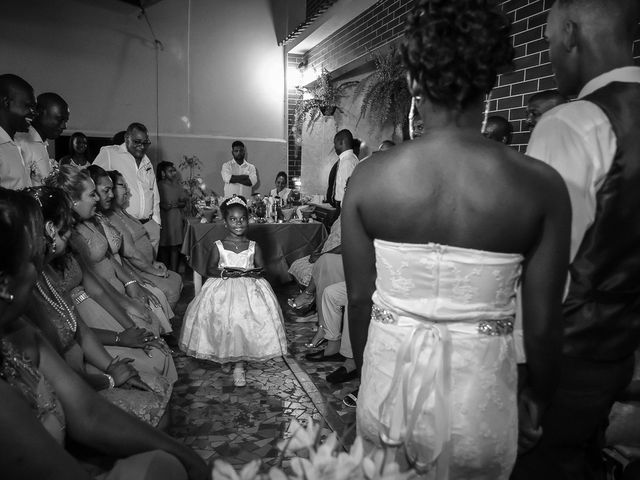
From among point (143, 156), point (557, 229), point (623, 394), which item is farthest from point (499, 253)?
point (143, 156)

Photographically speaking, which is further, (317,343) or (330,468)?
(317,343)

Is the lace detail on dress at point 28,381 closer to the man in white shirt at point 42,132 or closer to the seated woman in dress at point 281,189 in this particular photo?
the man in white shirt at point 42,132

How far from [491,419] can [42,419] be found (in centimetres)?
115

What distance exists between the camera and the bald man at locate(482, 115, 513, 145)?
3.70 metres

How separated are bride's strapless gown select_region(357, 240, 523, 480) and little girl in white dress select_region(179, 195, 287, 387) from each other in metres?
2.50

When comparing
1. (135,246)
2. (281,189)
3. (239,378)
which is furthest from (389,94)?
(239,378)

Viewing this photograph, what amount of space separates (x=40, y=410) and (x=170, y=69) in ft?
30.0

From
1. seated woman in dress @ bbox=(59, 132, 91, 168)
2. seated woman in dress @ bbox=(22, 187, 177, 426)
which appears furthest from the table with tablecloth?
seated woman in dress @ bbox=(22, 187, 177, 426)

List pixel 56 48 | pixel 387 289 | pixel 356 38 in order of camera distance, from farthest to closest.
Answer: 1. pixel 56 48
2. pixel 356 38
3. pixel 387 289

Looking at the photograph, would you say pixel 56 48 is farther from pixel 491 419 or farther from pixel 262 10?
pixel 491 419

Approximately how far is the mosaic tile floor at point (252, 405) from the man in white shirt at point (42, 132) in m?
1.78

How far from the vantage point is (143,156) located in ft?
19.6

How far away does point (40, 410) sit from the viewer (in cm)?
133

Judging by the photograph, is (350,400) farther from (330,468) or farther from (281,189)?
(281,189)
